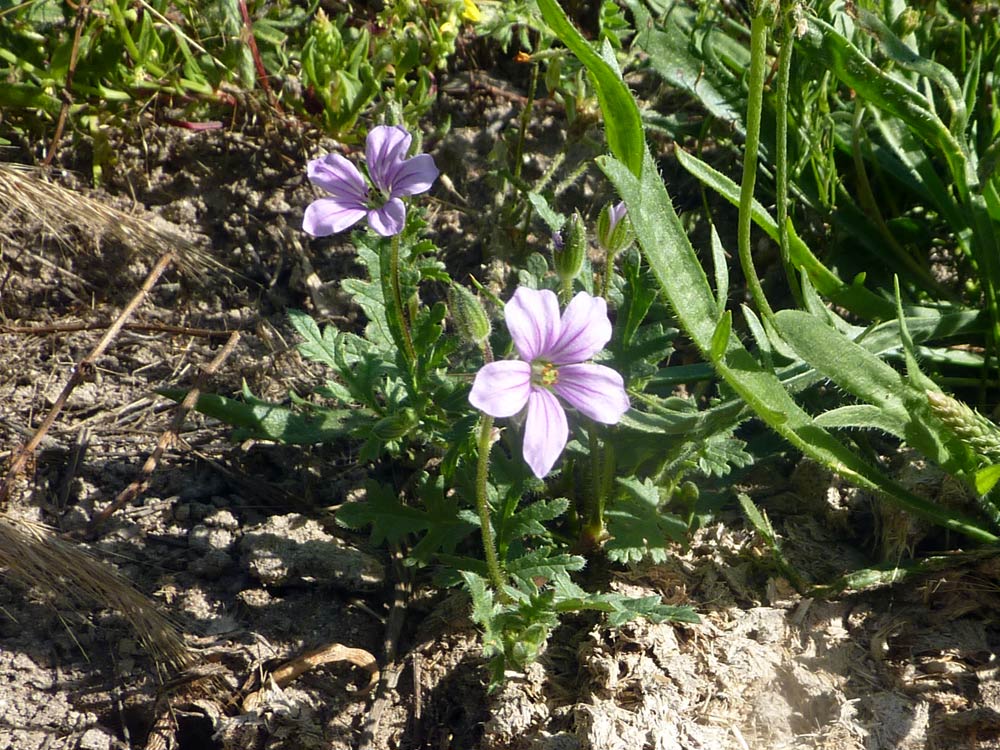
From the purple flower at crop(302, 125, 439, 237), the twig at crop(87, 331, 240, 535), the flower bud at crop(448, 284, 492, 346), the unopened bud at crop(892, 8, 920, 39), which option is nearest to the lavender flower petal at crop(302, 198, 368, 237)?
the purple flower at crop(302, 125, 439, 237)

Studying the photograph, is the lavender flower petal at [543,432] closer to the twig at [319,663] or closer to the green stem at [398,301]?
the green stem at [398,301]

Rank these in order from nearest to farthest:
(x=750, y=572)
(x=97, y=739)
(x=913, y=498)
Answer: (x=97, y=739)
(x=913, y=498)
(x=750, y=572)

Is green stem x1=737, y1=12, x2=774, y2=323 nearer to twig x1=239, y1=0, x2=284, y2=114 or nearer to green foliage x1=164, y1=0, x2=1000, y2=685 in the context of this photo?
green foliage x1=164, y1=0, x2=1000, y2=685

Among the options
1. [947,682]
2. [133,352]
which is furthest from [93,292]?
[947,682]

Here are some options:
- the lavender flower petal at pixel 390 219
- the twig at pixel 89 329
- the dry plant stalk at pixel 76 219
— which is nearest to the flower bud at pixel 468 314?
the lavender flower petal at pixel 390 219

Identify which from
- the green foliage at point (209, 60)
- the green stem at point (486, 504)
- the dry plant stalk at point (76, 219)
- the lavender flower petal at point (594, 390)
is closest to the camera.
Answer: the lavender flower petal at point (594, 390)

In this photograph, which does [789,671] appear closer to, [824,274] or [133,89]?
[824,274]

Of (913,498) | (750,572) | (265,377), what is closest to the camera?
(913,498)
